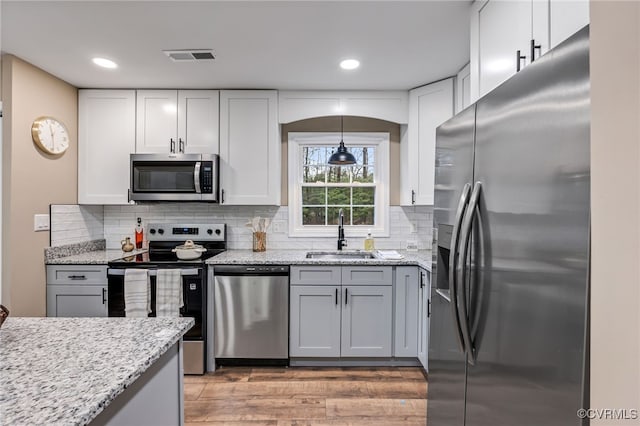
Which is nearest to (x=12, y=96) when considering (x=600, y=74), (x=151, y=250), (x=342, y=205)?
(x=151, y=250)

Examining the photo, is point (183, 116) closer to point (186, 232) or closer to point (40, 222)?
point (186, 232)

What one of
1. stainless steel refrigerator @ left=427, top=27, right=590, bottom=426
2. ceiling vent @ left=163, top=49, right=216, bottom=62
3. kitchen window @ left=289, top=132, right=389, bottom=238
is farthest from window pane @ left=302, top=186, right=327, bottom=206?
stainless steel refrigerator @ left=427, top=27, right=590, bottom=426

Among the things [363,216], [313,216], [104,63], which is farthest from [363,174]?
[104,63]

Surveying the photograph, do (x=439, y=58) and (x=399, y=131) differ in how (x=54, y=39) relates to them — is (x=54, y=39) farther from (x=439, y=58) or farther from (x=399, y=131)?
(x=399, y=131)

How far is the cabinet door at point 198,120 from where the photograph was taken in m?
3.31

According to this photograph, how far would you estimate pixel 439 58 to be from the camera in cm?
261

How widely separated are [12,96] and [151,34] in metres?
1.24

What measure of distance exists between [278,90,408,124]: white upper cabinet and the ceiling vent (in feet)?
2.85

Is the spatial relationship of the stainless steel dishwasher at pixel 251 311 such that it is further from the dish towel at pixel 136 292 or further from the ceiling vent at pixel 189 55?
the ceiling vent at pixel 189 55

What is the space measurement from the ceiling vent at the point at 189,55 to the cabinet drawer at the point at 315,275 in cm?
173

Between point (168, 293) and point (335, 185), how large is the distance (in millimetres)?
1845

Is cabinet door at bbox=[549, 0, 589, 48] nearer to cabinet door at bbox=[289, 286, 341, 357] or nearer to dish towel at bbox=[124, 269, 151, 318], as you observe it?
cabinet door at bbox=[289, 286, 341, 357]

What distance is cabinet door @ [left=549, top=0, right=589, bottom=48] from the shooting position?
3.47 feet

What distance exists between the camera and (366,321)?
9.70 feet
